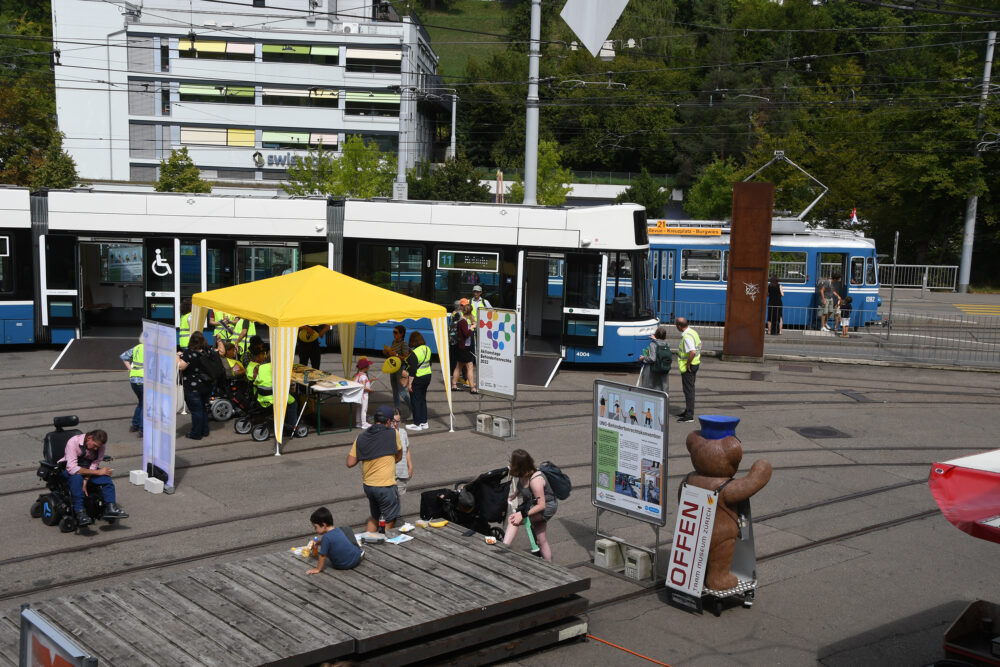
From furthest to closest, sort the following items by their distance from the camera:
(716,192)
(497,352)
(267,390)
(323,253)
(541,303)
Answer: (716,192)
(541,303)
(323,253)
(497,352)
(267,390)

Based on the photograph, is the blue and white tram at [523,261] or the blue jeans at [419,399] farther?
the blue and white tram at [523,261]

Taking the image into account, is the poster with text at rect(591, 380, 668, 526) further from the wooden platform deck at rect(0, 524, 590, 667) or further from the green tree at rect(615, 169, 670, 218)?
the green tree at rect(615, 169, 670, 218)

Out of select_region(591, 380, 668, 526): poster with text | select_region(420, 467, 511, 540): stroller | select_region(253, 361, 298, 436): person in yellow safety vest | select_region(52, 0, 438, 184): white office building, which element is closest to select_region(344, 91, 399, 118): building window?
select_region(52, 0, 438, 184): white office building

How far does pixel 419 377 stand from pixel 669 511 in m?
5.04

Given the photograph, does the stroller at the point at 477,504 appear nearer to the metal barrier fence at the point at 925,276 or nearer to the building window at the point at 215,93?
the metal barrier fence at the point at 925,276

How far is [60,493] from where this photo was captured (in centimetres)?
1046

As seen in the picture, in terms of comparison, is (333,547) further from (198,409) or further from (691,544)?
(198,409)

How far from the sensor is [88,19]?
7012 cm

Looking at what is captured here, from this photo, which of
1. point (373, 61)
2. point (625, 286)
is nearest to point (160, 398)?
point (625, 286)

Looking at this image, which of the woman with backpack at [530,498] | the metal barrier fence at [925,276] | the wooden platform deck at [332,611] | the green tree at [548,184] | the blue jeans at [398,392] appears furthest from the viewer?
the green tree at [548,184]

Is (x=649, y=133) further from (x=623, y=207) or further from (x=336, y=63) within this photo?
(x=623, y=207)

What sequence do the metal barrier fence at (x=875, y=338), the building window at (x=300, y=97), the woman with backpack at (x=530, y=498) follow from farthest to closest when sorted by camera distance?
the building window at (x=300, y=97), the metal barrier fence at (x=875, y=338), the woman with backpack at (x=530, y=498)

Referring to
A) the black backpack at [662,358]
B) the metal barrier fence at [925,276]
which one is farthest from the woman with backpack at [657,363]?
the metal barrier fence at [925,276]

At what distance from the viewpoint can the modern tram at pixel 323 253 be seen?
2059 cm
